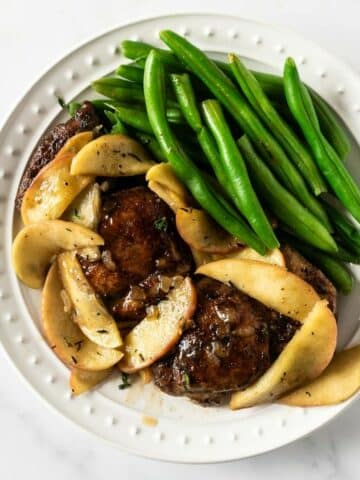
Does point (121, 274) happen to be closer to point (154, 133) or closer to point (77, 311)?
point (77, 311)

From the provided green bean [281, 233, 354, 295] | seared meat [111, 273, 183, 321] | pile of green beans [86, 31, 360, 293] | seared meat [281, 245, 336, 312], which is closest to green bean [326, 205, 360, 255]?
pile of green beans [86, 31, 360, 293]

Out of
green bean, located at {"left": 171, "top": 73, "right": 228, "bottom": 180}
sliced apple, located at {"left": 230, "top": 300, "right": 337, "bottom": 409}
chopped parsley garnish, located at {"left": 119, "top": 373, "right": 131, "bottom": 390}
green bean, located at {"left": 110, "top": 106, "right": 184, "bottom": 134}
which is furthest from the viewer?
chopped parsley garnish, located at {"left": 119, "top": 373, "right": 131, "bottom": 390}

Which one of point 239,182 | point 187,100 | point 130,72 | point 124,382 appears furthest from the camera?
point 124,382

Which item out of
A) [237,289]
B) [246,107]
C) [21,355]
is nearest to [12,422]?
[21,355]

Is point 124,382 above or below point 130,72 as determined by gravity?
below

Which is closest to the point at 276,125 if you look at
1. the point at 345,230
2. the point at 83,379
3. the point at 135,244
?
the point at 345,230

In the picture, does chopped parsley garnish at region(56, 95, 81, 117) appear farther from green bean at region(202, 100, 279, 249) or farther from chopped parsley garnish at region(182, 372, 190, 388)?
chopped parsley garnish at region(182, 372, 190, 388)

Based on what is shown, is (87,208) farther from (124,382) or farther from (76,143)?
(124,382)

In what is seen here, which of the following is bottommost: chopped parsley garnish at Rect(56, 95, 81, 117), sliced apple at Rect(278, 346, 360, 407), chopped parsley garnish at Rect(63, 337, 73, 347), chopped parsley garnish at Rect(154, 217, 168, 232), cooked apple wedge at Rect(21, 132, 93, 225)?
sliced apple at Rect(278, 346, 360, 407)
